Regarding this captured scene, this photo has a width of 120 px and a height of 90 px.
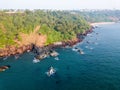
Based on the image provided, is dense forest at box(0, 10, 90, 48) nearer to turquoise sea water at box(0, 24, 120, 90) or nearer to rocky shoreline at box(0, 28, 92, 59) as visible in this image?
rocky shoreline at box(0, 28, 92, 59)

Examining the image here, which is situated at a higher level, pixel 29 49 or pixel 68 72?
pixel 68 72

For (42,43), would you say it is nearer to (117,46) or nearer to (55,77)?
(117,46)

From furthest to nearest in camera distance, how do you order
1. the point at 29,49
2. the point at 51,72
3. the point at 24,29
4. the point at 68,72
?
the point at 24,29 → the point at 29,49 → the point at 68,72 → the point at 51,72

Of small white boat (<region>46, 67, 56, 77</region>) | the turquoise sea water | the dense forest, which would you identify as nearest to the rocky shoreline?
the dense forest

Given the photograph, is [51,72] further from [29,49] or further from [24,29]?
[24,29]

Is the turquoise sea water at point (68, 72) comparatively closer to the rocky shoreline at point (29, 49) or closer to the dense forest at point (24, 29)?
the rocky shoreline at point (29, 49)

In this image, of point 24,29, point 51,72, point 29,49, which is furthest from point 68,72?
point 24,29

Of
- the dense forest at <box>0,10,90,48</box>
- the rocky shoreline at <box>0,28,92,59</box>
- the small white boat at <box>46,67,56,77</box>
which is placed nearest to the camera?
the small white boat at <box>46,67,56,77</box>

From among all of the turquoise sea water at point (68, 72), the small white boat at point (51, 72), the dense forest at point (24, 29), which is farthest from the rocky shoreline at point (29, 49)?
the small white boat at point (51, 72)
